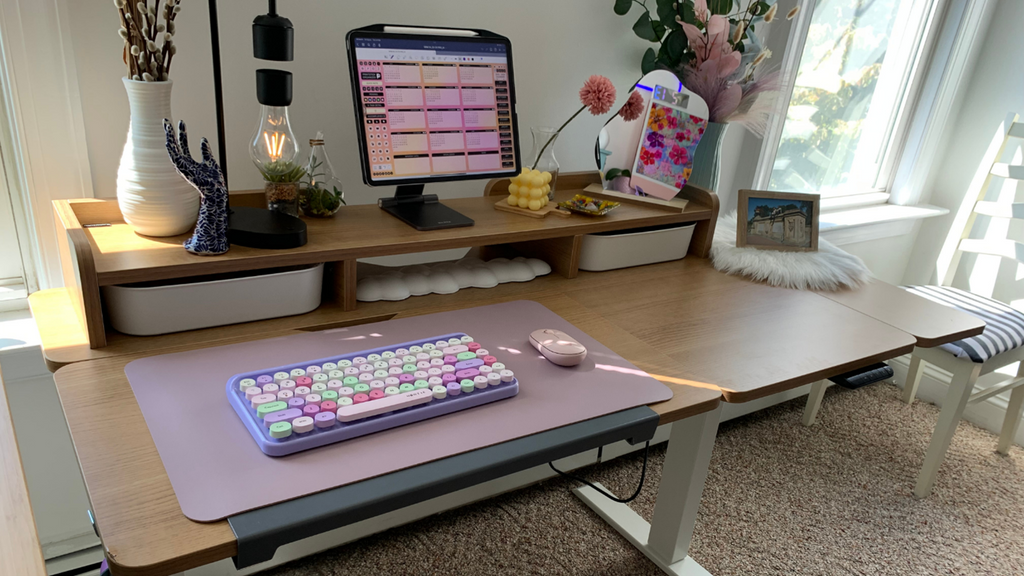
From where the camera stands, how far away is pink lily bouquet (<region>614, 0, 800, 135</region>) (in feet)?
5.08

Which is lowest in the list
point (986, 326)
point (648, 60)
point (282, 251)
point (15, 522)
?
point (986, 326)

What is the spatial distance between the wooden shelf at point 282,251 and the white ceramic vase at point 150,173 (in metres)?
0.03

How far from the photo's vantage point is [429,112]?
50.4 inches

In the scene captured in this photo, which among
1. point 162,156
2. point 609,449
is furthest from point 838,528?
point 162,156

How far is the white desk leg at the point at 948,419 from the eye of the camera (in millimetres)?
1972

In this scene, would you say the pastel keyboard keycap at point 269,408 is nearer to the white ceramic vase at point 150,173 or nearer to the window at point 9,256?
the white ceramic vase at point 150,173

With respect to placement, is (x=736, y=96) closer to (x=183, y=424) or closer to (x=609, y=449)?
(x=609, y=449)

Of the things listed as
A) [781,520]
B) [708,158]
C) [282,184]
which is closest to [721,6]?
[708,158]

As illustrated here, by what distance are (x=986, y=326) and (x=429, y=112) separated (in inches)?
71.7

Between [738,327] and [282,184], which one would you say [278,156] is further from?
[738,327]

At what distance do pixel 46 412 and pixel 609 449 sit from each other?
1422mm

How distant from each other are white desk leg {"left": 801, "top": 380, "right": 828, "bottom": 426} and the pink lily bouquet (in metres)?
1.11

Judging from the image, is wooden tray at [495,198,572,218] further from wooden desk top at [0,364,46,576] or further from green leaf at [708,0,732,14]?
wooden desk top at [0,364,46,576]

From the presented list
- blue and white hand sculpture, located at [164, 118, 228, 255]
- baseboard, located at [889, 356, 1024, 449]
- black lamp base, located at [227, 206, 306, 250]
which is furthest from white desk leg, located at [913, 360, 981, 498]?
blue and white hand sculpture, located at [164, 118, 228, 255]
